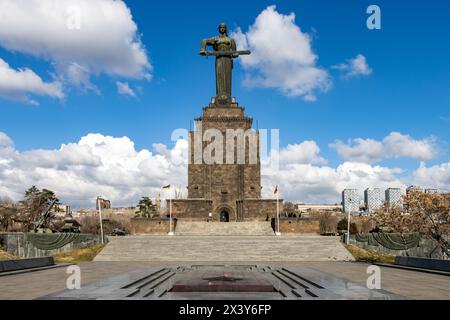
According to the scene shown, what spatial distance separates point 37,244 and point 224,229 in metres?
17.2

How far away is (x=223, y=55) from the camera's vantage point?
51.6 metres

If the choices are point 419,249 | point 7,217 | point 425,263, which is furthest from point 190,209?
point 425,263

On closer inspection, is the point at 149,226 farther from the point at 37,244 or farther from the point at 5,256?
the point at 5,256

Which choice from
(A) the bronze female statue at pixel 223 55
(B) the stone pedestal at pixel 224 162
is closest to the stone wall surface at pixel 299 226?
(B) the stone pedestal at pixel 224 162

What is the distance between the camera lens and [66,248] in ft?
106

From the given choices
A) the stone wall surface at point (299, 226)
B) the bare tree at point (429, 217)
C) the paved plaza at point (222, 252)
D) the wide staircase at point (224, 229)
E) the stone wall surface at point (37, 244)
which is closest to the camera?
the paved plaza at point (222, 252)

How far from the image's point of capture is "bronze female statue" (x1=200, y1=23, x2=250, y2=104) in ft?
169

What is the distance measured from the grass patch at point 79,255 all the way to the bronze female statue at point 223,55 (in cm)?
2613

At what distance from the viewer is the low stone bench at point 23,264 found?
1952 centimetres

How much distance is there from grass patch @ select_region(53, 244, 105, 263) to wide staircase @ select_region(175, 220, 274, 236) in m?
12.1

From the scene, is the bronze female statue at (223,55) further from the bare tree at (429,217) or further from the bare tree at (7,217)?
the bare tree at (7,217)
